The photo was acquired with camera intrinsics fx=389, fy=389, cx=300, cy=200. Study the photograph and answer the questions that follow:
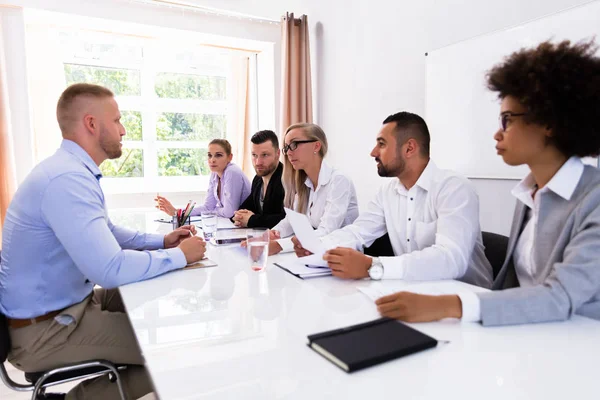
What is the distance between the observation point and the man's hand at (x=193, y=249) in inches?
55.9

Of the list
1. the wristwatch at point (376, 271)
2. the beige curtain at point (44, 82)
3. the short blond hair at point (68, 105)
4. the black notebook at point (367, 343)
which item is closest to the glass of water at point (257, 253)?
the wristwatch at point (376, 271)

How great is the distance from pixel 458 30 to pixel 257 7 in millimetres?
2406

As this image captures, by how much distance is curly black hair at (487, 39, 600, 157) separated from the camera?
3.36ft

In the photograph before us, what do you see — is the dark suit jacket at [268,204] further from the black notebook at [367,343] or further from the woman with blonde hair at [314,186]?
the black notebook at [367,343]

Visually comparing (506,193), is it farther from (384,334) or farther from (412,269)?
(384,334)

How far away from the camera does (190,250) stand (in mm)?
1427

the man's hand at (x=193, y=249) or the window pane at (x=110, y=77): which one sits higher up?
the window pane at (x=110, y=77)

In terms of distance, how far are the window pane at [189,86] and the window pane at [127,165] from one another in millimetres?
774

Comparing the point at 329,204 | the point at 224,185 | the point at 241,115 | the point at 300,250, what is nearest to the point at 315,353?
the point at 300,250

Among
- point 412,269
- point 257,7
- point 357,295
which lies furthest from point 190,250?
point 257,7

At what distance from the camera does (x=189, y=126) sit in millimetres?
4867

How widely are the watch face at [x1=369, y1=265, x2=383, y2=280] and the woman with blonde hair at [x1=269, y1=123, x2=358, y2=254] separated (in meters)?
0.79

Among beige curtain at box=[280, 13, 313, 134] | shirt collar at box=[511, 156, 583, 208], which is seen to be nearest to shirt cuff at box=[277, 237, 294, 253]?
shirt collar at box=[511, 156, 583, 208]

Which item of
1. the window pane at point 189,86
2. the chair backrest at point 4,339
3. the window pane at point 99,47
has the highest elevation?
the window pane at point 99,47
